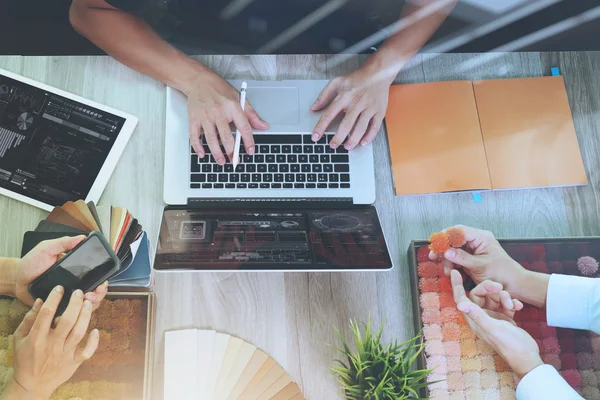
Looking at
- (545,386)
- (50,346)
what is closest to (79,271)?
(50,346)

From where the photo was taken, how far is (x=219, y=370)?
32.5 inches

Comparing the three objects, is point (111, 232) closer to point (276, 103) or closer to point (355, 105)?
point (276, 103)

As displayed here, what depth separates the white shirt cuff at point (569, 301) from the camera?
0.83 metres

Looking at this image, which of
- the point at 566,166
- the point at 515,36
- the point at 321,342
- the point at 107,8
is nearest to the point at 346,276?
the point at 321,342

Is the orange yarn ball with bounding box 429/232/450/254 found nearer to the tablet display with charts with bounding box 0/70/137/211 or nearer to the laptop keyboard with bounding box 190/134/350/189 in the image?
the laptop keyboard with bounding box 190/134/350/189

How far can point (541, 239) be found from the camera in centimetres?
89

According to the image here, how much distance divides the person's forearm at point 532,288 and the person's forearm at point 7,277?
3.05 ft

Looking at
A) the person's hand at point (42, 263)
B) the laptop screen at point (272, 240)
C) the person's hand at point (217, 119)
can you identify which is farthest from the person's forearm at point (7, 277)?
the person's hand at point (217, 119)

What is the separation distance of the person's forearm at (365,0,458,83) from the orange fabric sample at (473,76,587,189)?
0.16 metres

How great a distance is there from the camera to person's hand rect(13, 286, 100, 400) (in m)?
0.76

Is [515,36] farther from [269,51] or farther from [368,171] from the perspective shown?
[368,171]

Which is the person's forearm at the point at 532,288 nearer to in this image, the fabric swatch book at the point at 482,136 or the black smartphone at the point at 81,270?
the fabric swatch book at the point at 482,136

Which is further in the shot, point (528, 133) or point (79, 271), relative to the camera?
point (528, 133)

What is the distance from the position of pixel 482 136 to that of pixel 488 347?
43 cm
